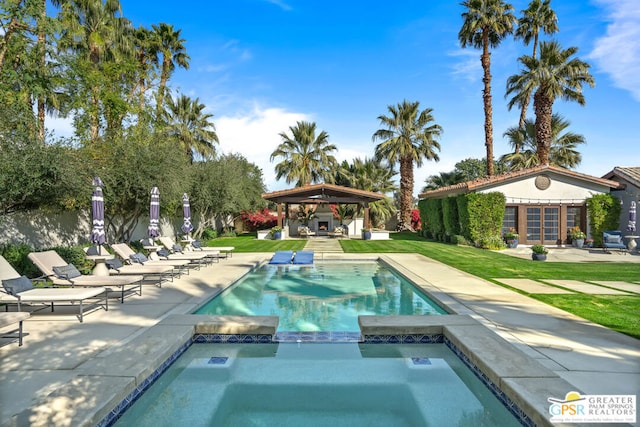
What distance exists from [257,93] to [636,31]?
2116 cm

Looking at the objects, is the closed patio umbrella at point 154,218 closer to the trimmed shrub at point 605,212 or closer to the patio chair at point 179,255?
the patio chair at point 179,255

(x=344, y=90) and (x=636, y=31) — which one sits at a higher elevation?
(x=344, y=90)

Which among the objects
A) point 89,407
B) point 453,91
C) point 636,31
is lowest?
point 89,407

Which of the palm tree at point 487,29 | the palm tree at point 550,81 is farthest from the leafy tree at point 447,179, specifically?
the palm tree at point 550,81

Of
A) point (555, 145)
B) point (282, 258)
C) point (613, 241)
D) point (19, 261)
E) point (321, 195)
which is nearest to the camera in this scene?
point (19, 261)

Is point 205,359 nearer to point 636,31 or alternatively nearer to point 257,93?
point 636,31

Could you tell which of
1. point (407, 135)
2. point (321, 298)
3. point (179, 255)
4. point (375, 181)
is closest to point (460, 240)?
point (407, 135)

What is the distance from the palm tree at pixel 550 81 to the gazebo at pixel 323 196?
1175 centimetres

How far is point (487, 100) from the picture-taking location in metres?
Answer: 26.5

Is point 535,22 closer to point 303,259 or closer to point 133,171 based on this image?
point 303,259

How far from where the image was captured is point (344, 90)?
2827 cm

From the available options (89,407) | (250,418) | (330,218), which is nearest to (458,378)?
(250,418)

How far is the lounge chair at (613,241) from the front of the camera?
62.7 feet

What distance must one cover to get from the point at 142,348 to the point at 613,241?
884 inches
